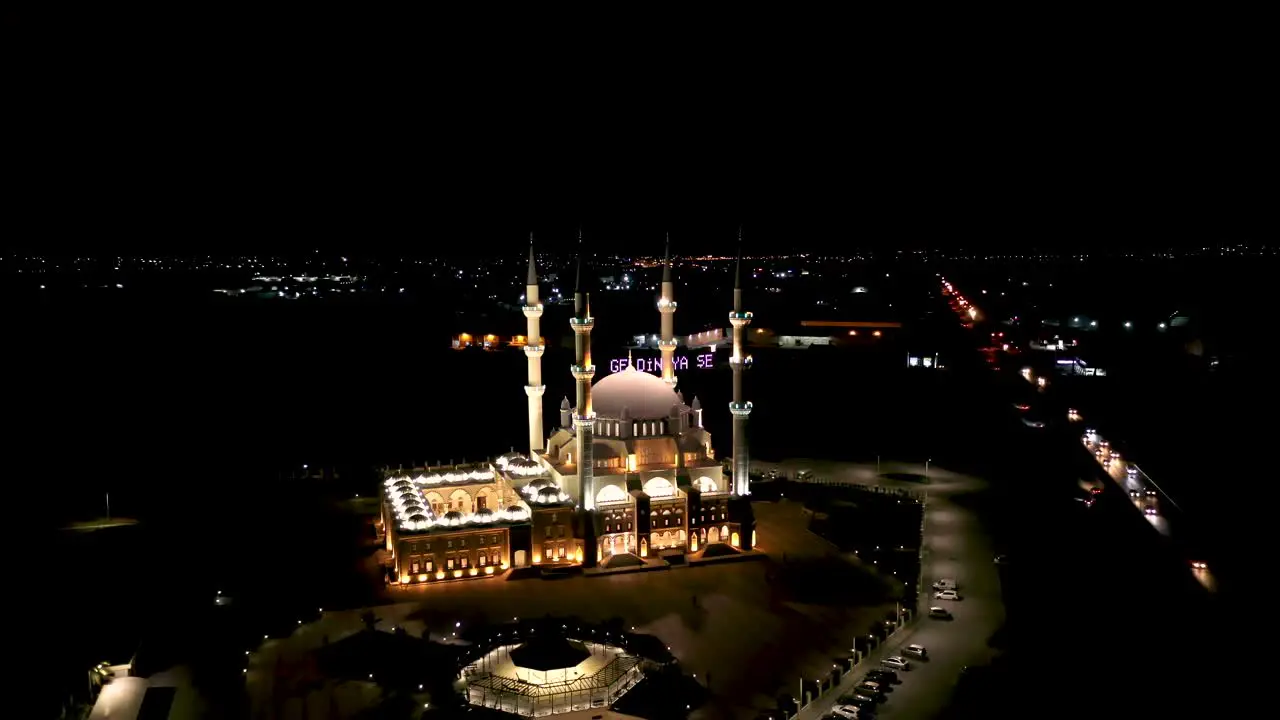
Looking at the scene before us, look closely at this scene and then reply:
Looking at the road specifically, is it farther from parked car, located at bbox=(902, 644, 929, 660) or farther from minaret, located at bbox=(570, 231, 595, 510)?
minaret, located at bbox=(570, 231, 595, 510)

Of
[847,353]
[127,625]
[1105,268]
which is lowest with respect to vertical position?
[127,625]

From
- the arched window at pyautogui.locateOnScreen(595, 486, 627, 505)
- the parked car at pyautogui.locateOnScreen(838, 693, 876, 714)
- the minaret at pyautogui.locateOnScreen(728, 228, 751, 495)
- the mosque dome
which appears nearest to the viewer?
the parked car at pyautogui.locateOnScreen(838, 693, 876, 714)

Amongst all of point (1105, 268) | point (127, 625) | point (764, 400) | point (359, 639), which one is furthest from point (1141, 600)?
point (1105, 268)

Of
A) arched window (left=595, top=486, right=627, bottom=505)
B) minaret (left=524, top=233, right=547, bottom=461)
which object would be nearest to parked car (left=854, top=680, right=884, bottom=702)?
arched window (left=595, top=486, right=627, bottom=505)

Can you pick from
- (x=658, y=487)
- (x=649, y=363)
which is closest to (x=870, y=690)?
(x=658, y=487)

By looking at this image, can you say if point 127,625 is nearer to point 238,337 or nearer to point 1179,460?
point 1179,460

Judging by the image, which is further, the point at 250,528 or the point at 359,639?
the point at 250,528

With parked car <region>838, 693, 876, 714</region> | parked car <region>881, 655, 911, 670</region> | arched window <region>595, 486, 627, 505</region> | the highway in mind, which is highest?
arched window <region>595, 486, 627, 505</region>

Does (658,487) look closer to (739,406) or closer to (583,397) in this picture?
(583,397)
